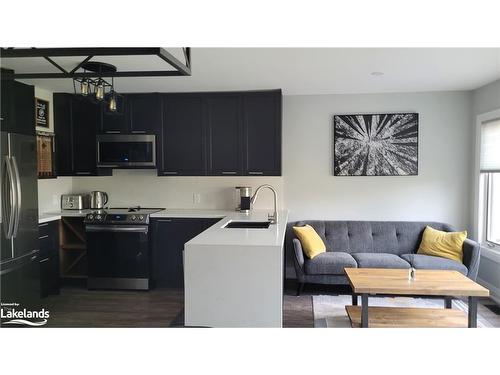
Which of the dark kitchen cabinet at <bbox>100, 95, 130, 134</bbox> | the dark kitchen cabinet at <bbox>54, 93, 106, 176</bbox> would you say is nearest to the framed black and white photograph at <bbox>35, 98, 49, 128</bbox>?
the dark kitchen cabinet at <bbox>54, 93, 106, 176</bbox>

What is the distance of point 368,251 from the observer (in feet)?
14.1

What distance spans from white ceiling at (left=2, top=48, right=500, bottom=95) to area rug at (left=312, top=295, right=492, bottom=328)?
90.7 inches

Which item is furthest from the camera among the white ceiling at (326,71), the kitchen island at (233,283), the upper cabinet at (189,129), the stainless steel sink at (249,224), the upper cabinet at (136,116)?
the upper cabinet at (136,116)

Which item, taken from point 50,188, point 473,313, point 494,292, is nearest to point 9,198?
point 50,188

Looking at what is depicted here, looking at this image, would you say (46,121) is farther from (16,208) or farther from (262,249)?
(262,249)

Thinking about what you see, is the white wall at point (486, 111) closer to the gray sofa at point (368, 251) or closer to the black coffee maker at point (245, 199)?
the gray sofa at point (368, 251)

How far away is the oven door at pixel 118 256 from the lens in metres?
4.11

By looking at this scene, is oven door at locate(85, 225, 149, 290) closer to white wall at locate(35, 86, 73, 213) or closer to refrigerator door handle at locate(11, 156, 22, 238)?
white wall at locate(35, 86, 73, 213)

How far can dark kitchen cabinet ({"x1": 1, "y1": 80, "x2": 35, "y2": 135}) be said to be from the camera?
3.16 metres

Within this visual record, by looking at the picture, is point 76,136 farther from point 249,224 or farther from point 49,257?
point 249,224

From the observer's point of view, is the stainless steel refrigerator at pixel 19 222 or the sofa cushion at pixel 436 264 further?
the sofa cushion at pixel 436 264

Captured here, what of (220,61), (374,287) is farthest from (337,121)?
(374,287)

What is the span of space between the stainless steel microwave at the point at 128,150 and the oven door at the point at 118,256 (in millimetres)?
830

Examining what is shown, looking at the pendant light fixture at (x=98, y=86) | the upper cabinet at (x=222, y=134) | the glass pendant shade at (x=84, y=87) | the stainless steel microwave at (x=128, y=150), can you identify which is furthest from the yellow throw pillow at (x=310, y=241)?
the glass pendant shade at (x=84, y=87)
